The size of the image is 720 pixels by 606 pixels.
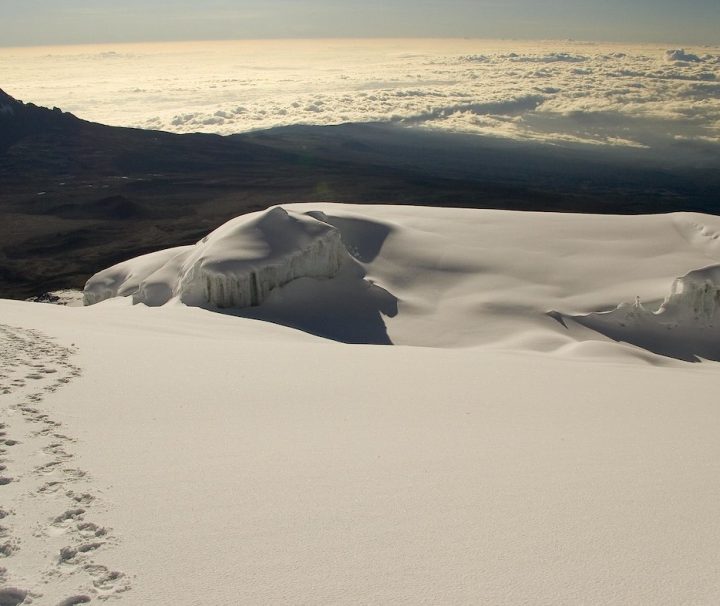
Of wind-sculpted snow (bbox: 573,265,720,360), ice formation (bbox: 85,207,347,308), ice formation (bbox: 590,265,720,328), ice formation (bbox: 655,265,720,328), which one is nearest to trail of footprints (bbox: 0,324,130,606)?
ice formation (bbox: 85,207,347,308)

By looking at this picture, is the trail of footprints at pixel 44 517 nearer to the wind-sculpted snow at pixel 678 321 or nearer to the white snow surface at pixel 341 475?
the white snow surface at pixel 341 475

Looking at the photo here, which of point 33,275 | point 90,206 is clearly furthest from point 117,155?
point 33,275

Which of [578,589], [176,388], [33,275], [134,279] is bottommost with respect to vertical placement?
[33,275]

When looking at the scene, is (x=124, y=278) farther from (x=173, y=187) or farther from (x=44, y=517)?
(x=173, y=187)

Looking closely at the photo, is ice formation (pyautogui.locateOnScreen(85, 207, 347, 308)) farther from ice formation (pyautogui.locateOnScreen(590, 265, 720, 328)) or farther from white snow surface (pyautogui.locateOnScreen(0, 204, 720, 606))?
ice formation (pyautogui.locateOnScreen(590, 265, 720, 328))

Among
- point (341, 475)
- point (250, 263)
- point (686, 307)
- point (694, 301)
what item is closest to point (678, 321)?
point (686, 307)

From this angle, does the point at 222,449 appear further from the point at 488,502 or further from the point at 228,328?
the point at 228,328
